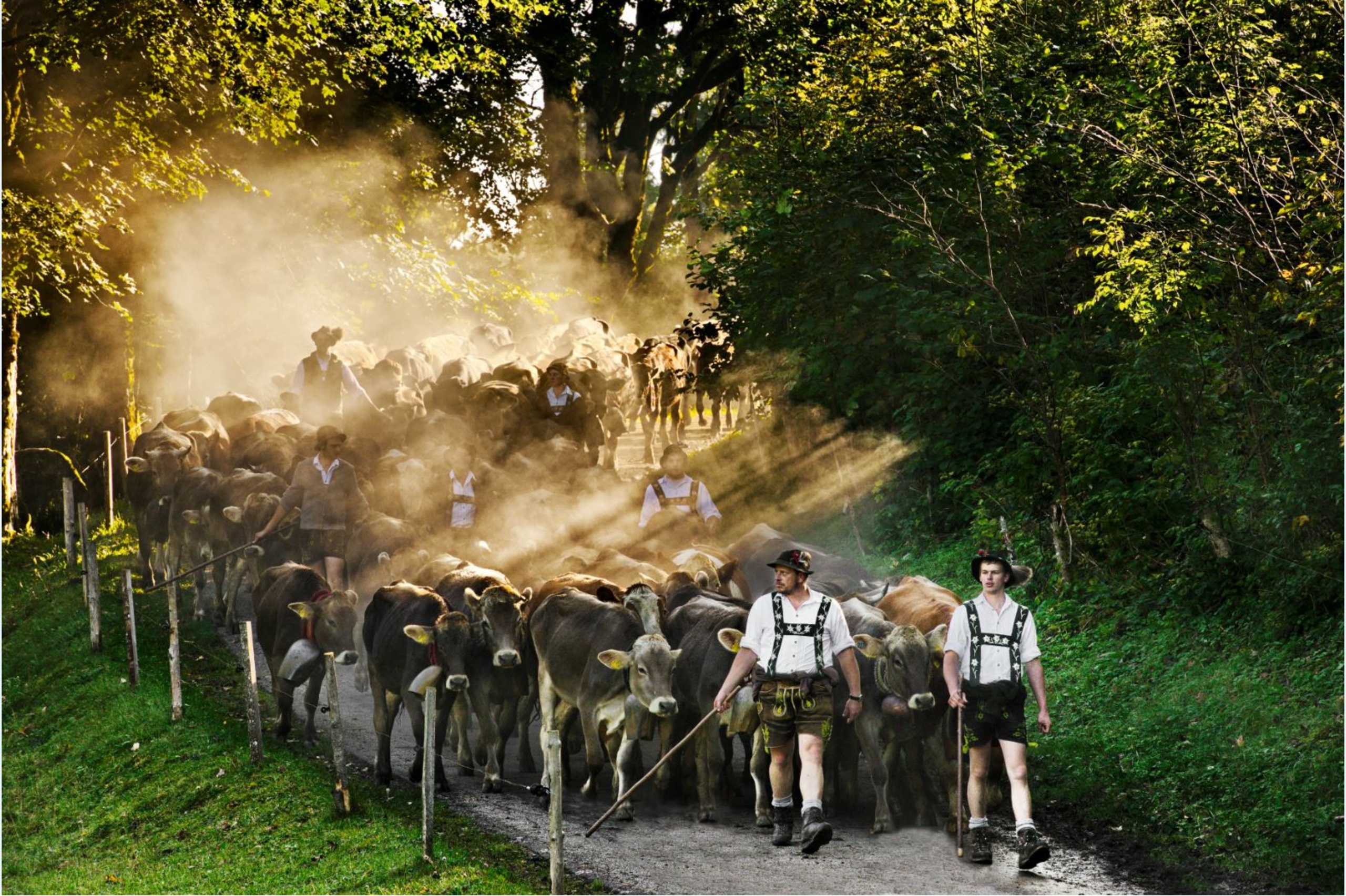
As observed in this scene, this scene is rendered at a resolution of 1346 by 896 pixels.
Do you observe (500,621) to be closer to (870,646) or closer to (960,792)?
(870,646)

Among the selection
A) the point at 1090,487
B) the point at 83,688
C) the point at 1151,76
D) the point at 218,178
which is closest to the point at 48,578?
the point at 83,688

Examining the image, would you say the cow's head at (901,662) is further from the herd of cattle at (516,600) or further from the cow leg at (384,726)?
the cow leg at (384,726)

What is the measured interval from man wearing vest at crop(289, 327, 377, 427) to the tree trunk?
4.64 metres

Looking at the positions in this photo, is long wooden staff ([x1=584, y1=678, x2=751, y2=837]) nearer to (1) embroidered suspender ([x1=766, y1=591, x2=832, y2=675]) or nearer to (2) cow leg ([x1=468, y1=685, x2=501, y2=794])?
(1) embroidered suspender ([x1=766, y1=591, x2=832, y2=675])

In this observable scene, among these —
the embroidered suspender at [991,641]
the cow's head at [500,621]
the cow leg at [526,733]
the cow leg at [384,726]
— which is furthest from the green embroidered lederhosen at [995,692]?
the cow leg at [384,726]

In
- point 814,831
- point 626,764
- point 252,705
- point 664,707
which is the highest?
point 664,707

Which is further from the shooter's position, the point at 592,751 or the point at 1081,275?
the point at 1081,275

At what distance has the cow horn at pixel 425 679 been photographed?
38.7ft

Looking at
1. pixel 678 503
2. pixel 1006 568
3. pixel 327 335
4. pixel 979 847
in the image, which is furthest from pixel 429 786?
pixel 327 335

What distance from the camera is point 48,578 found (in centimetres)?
2162

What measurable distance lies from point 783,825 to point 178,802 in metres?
5.56

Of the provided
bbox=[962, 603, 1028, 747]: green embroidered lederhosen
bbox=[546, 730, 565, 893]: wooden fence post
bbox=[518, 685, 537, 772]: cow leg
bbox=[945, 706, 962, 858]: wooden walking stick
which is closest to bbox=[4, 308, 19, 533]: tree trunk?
bbox=[518, 685, 537, 772]: cow leg

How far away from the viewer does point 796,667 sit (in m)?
9.59

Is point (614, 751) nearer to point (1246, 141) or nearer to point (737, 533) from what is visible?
point (1246, 141)
